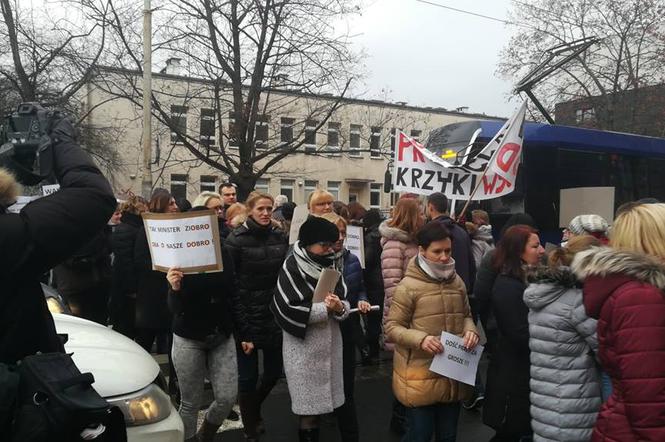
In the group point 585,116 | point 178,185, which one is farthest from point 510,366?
point 178,185

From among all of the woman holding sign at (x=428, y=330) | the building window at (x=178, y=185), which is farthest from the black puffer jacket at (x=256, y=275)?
the building window at (x=178, y=185)

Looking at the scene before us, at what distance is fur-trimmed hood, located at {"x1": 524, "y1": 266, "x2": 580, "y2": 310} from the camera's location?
9.55 feet

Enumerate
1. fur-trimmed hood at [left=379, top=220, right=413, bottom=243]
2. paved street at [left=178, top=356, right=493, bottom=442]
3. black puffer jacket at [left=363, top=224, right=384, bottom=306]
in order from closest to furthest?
paved street at [left=178, top=356, right=493, bottom=442]
fur-trimmed hood at [left=379, top=220, right=413, bottom=243]
black puffer jacket at [left=363, top=224, right=384, bottom=306]

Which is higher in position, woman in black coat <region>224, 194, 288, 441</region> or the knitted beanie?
the knitted beanie

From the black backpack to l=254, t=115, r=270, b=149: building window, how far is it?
1568cm

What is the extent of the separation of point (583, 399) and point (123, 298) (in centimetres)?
498

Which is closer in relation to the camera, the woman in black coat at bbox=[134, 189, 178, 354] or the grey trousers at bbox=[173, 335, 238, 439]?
the grey trousers at bbox=[173, 335, 238, 439]

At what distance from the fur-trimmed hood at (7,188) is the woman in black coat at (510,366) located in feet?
8.91

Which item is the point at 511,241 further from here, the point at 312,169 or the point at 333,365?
the point at 312,169

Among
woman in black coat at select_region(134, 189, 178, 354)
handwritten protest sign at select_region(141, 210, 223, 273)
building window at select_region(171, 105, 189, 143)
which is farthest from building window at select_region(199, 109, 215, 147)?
handwritten protest sign at select_region(141, 210, 223, 273)

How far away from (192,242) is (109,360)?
102cm

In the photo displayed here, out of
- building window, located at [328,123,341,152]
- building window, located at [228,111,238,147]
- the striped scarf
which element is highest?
building window, located at [328,123,341,152]

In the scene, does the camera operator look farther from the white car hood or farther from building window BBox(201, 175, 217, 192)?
building window BBox(201, 175, 217, 192)

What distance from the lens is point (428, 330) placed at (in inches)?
140
